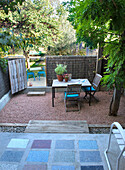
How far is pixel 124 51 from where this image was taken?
130 inches

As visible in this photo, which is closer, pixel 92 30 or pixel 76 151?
pixel 76 151

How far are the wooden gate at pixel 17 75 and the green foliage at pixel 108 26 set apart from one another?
10.4 feet

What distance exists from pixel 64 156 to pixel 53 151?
0.26 metres

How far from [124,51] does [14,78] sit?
4.40 meters

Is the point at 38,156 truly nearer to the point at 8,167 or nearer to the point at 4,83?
the point at 8,167

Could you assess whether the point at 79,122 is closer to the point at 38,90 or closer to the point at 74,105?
the point at 74,105

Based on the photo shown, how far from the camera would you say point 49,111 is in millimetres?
4758

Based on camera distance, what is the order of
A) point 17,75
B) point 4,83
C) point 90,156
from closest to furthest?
point 90,156 < point 4,83 < point 17,75

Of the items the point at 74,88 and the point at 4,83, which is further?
the point at 4,83

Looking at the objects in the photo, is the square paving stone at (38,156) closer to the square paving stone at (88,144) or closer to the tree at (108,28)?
the square paving stone at (88,144)

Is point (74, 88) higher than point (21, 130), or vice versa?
point (74, 88)

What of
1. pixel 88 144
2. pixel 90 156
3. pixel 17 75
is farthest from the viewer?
pixel 17 75

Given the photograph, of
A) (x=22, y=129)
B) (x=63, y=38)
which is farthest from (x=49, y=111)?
(x=63, y=38)

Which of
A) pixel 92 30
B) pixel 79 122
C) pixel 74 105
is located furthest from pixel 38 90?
pixel 92 30
